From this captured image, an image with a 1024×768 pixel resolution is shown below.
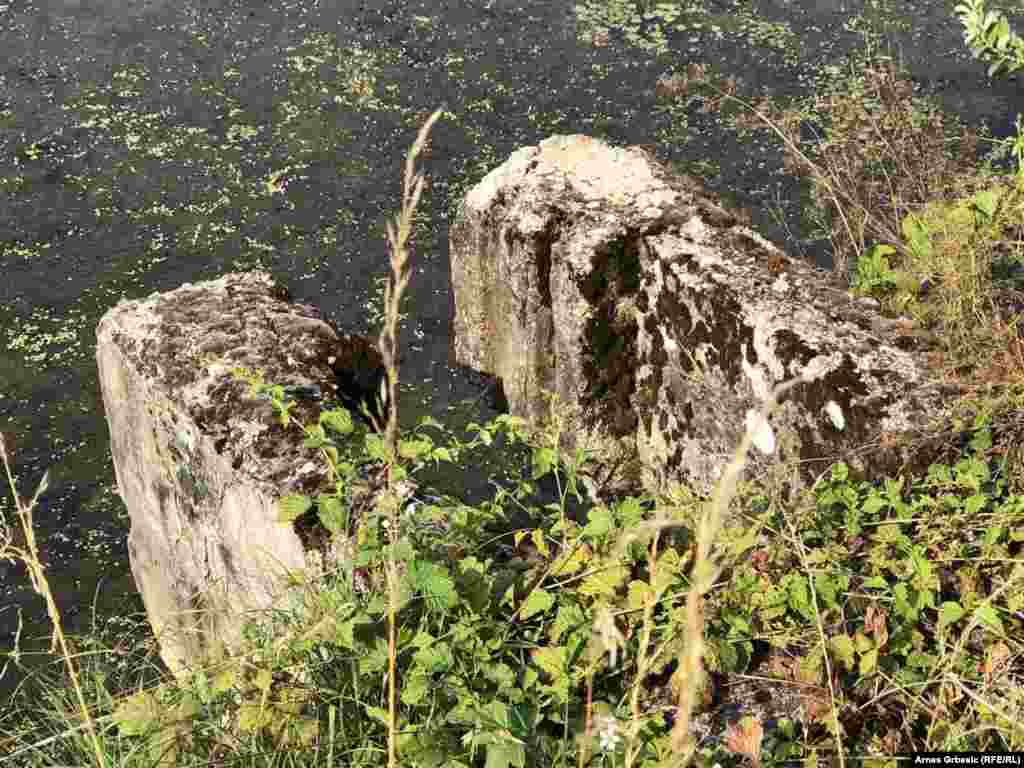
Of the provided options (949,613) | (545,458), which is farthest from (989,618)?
(545,458)

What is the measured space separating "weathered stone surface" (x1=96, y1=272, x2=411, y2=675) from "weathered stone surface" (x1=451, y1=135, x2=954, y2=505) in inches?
33.6

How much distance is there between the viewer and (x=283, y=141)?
720 centimetres

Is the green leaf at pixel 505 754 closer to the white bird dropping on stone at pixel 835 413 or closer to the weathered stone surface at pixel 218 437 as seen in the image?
the weathered stone surface at pixel 218 437

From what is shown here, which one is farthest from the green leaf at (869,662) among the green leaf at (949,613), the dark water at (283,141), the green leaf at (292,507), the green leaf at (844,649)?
the dark water at (283,141)

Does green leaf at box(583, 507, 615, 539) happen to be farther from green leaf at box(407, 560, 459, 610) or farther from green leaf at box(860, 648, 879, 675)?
green leaf at box(860, 648, 879, 675)

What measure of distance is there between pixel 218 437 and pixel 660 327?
1.59 metres

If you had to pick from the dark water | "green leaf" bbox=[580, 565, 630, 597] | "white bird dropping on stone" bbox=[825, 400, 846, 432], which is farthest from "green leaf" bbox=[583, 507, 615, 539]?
the dark water

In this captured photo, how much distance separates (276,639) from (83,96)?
6.69m

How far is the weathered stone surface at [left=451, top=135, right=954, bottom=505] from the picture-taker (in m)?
3.03

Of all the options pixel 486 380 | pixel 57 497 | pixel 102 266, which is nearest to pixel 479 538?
pixel 486 380

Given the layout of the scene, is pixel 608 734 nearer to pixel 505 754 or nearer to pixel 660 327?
pixel 505 754

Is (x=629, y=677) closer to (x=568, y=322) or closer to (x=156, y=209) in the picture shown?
(x=568, y=322)

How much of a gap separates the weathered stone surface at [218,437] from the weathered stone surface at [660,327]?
2.80 feet

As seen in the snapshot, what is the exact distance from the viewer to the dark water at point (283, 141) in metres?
5.30
